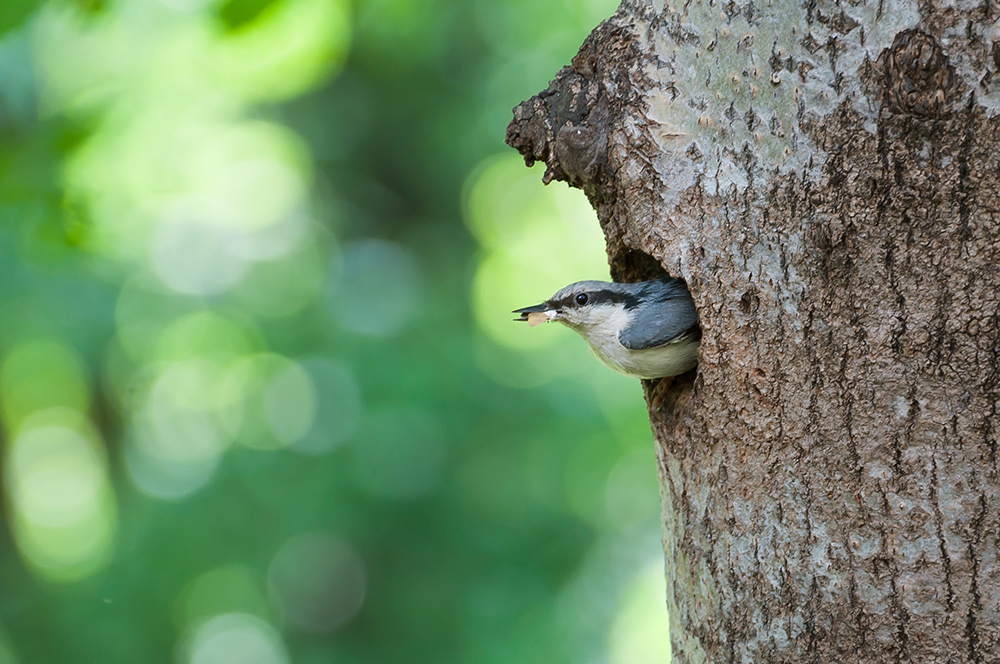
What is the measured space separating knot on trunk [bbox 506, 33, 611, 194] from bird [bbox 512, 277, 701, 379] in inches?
13.1

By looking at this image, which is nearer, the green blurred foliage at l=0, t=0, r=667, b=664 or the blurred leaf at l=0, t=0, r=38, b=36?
the blurred leaf at l=0, t=0, r=38, b=36

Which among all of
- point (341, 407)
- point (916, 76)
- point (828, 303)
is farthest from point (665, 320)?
point (341, 407)

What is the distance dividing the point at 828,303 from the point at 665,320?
0.48 metres

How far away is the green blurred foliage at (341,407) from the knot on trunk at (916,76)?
394 centimetres

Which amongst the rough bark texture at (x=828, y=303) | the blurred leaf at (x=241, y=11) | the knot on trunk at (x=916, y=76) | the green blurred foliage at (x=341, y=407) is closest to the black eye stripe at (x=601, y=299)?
the rough bark texture at (x=828, y=303)

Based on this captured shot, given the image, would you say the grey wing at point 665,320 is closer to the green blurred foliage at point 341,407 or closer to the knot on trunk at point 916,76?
the knot on trunk at point 916,76

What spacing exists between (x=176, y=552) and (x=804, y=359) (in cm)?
479

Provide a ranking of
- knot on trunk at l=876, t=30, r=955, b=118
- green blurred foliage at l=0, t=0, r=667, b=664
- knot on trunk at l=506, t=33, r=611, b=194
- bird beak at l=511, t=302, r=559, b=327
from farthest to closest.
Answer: green blurred foliage at l=0, t=0, r=667, b=664 → bird beak at l=511, t=302, r=559, b=327 → knot on trunk at l=506, t=33, r=611, b=194 → knot on trunk at l=876, t=30, r=955, b=118

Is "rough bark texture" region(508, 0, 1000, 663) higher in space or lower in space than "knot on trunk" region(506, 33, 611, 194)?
lower

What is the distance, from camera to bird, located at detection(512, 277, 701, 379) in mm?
1874

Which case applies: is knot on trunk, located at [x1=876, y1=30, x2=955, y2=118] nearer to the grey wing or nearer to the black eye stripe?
the grey wing

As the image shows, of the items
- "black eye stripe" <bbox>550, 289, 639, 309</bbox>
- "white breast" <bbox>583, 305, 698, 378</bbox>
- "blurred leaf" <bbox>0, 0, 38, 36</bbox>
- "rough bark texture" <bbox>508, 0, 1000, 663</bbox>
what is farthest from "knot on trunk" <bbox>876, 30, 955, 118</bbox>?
"blurred leaf" <bbox>0, 0, 38, 36</bbox>

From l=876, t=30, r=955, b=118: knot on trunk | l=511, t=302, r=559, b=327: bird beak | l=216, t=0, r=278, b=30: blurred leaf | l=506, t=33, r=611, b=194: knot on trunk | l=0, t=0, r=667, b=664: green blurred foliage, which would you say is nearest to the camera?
l=876, t=30, r=955, b=118: knot on trunk

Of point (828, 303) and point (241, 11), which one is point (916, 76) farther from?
point (241, 11)
